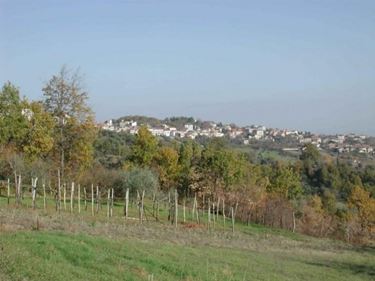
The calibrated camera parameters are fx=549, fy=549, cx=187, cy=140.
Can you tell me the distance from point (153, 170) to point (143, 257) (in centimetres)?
4477

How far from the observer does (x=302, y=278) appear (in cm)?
2262

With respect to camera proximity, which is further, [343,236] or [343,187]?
[343,187]

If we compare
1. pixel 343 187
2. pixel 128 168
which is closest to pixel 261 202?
pixel 128 168

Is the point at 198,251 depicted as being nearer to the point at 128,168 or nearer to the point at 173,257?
the point at 173,257

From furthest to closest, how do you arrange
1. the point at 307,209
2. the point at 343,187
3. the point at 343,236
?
the point at 343,187, the point at 307,209, the point at 343,236

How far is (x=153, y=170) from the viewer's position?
62.6 m

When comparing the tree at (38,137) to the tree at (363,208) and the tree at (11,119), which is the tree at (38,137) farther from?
the tree at (363,208)

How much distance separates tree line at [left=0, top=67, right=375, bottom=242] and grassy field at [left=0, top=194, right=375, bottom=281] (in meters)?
15.8

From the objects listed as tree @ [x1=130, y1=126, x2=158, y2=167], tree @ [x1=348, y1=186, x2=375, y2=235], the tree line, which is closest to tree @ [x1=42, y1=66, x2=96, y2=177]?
the tree line

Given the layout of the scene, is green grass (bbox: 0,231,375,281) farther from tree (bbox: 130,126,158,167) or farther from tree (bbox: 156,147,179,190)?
tree (bbox: 156,147,179,190)

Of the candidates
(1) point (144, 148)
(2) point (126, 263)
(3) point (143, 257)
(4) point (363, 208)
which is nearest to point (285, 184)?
(4) point (363, 208)

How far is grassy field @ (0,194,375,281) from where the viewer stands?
45.4 feet

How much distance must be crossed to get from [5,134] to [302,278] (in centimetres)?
3826

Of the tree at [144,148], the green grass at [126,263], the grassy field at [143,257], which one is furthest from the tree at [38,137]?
the green grass at [126,263]
